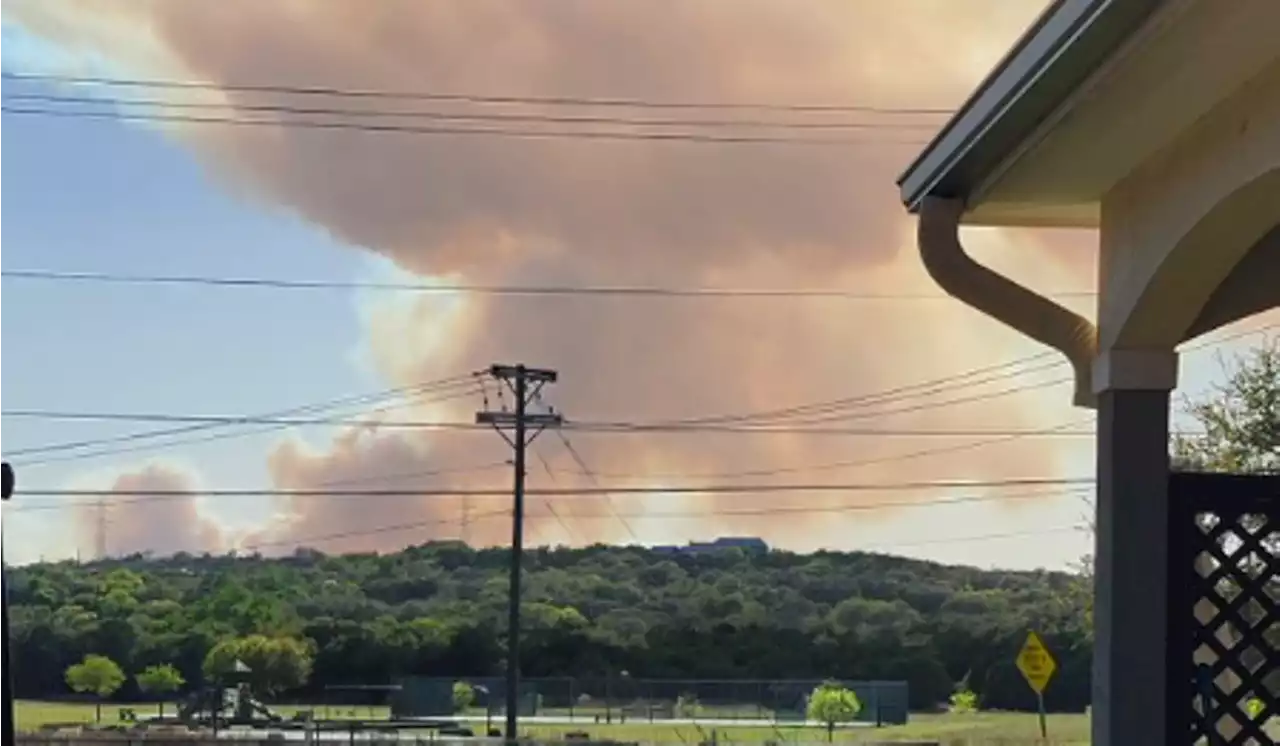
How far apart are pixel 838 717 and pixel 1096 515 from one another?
36251mm

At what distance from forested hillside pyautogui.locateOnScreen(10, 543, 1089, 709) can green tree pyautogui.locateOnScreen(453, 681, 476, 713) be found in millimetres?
2134

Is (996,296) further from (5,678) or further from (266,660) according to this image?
(266,660)

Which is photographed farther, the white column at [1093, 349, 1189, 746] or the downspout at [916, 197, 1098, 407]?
the downspout at [916, 197, 1098, 407]

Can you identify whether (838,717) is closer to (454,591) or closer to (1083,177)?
(454,591)

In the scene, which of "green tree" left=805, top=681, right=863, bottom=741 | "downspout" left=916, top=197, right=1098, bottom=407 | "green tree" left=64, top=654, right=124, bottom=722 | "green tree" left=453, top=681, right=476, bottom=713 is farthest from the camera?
"green tree" left=453, top=681, right=476, bottom=713

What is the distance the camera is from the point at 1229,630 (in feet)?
19.6

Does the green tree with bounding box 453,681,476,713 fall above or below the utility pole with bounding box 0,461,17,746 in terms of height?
below

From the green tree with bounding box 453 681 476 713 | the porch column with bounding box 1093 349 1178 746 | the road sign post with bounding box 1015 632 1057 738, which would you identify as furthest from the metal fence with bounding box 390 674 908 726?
the porch column with bounding box 1093 349 1178 746

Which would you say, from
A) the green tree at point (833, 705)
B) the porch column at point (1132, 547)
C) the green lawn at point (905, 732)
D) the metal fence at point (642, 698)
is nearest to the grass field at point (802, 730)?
the green lawn at point (905, 732)

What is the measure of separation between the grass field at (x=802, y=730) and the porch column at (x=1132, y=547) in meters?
25.3

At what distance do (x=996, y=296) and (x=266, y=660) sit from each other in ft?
141

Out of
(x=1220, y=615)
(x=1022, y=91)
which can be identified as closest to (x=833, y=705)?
(x=1220, y=615)

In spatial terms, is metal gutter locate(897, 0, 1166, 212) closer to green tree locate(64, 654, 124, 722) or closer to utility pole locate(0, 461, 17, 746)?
utility pole locate(0, 461, 17, 746)

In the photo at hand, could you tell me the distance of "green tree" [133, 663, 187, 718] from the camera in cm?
4719
